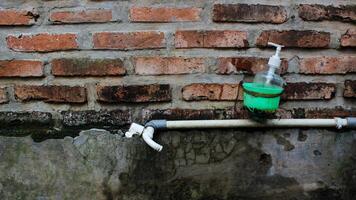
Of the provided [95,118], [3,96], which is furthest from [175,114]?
[3,96]

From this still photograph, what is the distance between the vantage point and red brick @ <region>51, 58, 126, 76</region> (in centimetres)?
156

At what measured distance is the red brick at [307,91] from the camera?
161 centimetres

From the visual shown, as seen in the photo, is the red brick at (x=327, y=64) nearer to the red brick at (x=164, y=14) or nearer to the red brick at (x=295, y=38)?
the red brick at (x=295, y=38)

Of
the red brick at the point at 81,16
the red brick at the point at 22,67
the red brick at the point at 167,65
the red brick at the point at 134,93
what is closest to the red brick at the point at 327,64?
the red brick at the point at 167,65

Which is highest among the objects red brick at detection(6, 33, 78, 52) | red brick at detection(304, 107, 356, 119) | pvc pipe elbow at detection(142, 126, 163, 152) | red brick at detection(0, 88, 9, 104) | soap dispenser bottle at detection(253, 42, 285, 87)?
red brick at detection(6, 33, 78, 52)

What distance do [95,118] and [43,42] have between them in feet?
1.08

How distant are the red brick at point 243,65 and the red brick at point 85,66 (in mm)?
362

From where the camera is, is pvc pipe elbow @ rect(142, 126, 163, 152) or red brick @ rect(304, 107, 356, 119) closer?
pvc pipe elbow @ rect(142, 126, 163, 152)

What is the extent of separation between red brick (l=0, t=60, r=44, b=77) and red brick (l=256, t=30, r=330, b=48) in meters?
0.80

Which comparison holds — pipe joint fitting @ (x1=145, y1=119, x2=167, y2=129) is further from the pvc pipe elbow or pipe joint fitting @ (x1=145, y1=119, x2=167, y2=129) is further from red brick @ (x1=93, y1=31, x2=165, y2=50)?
red brick @ (x1=93, y1=31, x2=165, y2=50)

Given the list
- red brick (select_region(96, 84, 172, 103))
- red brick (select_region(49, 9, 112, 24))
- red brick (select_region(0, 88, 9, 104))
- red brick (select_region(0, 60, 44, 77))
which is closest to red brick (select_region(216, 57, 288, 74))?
red brick (select_region(96, 84, 172, 103))

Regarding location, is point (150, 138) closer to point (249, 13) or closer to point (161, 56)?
point (161, 56)

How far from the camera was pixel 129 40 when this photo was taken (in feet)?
5.09

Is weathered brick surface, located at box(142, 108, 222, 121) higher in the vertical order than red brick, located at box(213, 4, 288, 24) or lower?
lower
